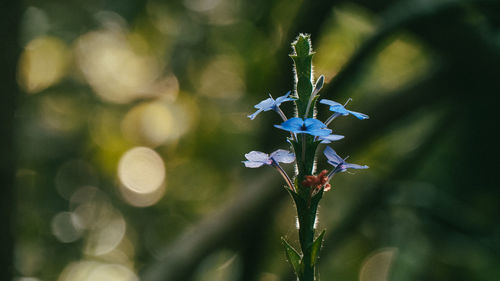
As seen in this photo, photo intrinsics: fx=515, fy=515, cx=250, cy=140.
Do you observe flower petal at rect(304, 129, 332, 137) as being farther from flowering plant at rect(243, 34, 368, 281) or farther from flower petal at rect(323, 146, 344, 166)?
flower petal at rect(323, 146, 344, 166)

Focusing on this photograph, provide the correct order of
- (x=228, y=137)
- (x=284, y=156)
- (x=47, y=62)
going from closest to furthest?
(x=284, y=156) < (x=47, y=62) < (x=228, y=137)

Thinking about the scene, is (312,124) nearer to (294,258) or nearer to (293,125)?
(293,125)

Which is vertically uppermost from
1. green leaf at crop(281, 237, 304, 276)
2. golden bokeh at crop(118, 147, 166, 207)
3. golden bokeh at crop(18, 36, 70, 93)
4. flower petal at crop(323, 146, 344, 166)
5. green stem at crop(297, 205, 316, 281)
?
flower petal at crop(323, 146, 344, 166)

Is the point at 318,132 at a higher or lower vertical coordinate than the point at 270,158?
higher

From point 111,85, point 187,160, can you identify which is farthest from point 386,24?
point 187,160

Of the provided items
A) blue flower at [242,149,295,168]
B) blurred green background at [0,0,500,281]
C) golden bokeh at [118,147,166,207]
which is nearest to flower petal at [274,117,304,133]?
blue flower at [242,149,295,168]

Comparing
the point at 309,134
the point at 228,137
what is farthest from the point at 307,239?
the point at 228,137

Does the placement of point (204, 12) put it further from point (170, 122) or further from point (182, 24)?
point (170, 122)
